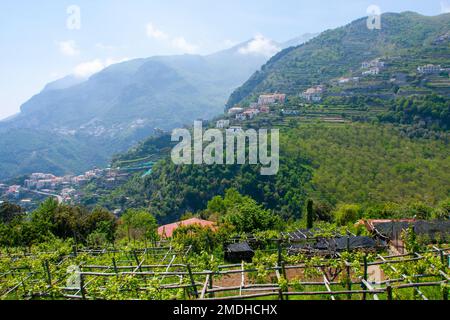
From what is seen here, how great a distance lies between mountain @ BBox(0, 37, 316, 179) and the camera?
101912 mm

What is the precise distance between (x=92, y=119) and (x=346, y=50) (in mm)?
113025

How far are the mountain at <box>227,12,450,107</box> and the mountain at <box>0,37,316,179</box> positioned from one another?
4774 cm

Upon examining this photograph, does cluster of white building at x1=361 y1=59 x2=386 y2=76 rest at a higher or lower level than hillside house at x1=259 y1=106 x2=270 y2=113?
higher

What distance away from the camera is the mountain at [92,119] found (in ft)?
334

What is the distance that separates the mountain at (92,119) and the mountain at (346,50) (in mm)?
47738

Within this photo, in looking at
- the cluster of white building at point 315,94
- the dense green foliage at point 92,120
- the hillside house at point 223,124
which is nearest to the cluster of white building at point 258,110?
the hillside house at point 223,124

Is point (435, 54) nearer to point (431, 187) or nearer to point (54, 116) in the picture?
point (431, 187)

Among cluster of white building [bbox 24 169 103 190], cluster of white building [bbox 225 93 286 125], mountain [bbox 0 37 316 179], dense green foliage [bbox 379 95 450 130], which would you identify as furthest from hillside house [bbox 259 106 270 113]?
mountain [bbox 0 37 316 179]

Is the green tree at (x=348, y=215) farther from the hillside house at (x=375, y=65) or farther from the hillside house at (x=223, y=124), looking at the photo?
the hillside house at (x=375, y=65)

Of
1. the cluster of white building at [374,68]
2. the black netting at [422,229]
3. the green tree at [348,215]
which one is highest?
the cluster of white building at [374,68]

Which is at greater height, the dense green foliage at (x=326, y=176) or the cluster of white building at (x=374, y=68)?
the cluster of white building at (x=374, y=68)

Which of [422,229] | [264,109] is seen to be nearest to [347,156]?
[422,229]

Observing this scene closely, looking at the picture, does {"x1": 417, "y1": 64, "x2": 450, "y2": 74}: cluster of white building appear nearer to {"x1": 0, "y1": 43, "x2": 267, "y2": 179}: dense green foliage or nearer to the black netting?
the black netting
